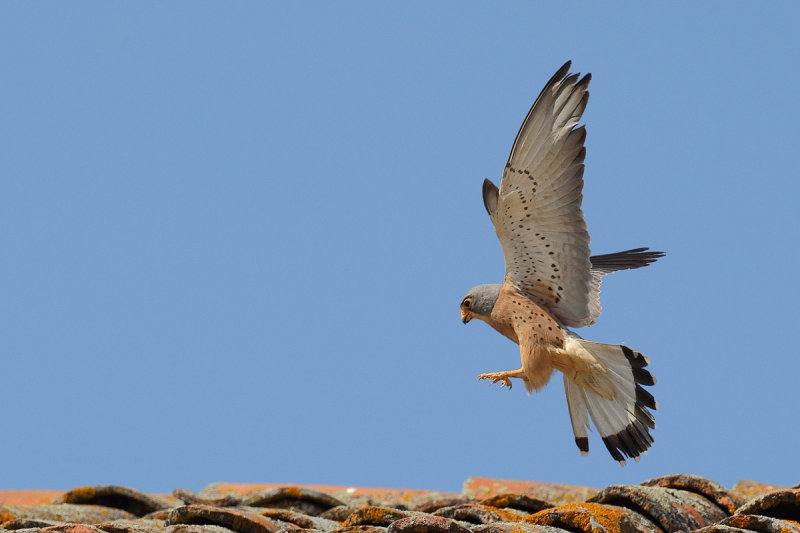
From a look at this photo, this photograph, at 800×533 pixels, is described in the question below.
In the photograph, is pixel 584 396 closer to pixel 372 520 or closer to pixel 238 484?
pixel 372 520

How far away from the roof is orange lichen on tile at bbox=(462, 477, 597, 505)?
14mm

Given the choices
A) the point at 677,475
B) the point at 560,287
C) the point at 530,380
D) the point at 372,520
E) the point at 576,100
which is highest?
the point at 576,100

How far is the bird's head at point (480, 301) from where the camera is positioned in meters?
5.75

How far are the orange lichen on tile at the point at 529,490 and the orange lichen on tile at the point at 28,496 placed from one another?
114 inches

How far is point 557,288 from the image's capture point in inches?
222

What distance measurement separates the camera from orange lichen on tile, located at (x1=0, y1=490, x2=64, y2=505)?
716cm

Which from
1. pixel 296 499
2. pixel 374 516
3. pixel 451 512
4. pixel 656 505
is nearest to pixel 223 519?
pixel 374 516

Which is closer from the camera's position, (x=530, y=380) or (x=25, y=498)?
(x=530, y=380)

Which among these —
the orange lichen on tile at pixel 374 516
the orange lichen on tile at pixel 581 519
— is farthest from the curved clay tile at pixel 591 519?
the orange lichen on tile at pixel 374 516

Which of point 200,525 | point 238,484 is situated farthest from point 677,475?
point 238,484

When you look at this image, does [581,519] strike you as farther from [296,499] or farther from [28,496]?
[28,496]

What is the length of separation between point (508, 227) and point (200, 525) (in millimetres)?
2179

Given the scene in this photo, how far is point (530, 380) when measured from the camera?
5574 millimetres

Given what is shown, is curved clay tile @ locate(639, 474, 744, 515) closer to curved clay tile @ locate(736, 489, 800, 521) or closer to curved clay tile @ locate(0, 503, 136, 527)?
curved clay tile @ locate(736, 489, 800, 521)
